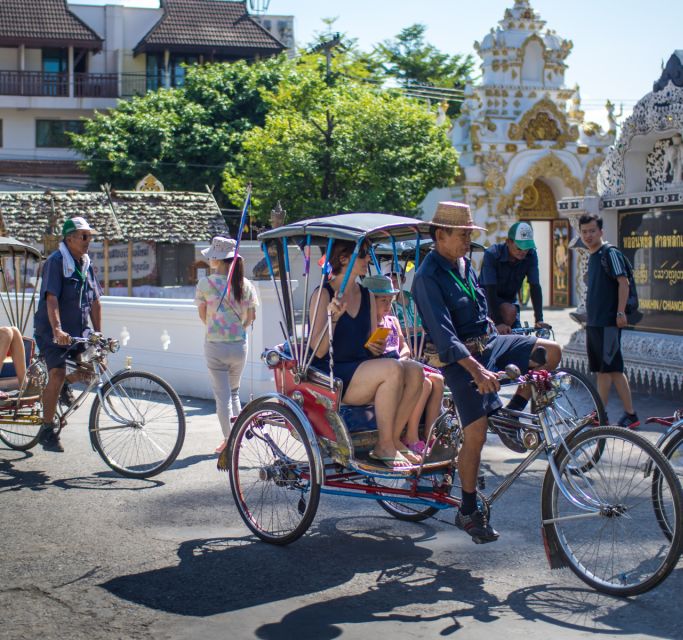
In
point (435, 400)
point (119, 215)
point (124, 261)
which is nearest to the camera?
point (435, 400)

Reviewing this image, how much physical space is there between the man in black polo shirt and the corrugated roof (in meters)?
13.5

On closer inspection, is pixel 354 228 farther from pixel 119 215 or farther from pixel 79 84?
pixel 79 84

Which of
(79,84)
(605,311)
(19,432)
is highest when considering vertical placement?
(79,84)

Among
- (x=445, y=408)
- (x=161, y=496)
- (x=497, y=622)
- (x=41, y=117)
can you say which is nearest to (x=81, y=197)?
(x=161, y=496)

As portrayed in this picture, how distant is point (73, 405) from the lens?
331 inches

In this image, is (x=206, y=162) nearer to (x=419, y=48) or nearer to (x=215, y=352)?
(x=419, y=48)

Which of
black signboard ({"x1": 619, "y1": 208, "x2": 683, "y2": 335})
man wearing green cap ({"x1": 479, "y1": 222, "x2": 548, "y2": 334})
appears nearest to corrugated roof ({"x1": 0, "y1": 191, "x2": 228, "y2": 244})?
black signboard ({"x1": 619, "y1": 208, "x2": 683, "y2": 335})

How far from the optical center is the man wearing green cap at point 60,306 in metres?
8.40

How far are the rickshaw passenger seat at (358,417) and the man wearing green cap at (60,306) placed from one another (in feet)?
10.2

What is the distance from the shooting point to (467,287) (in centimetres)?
577

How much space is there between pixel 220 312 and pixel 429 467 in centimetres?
312

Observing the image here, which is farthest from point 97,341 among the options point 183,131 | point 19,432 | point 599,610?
point 183,131

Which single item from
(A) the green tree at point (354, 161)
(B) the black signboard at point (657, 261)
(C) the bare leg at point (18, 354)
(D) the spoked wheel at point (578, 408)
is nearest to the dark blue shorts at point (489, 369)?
(D) the spoked wheel at point (578, 408)

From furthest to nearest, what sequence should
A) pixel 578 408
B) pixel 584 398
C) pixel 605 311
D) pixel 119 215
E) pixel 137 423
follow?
pixel 119 215
pixel 605 311
pixel 578 408
pixel 584 398
pixel 137 423
